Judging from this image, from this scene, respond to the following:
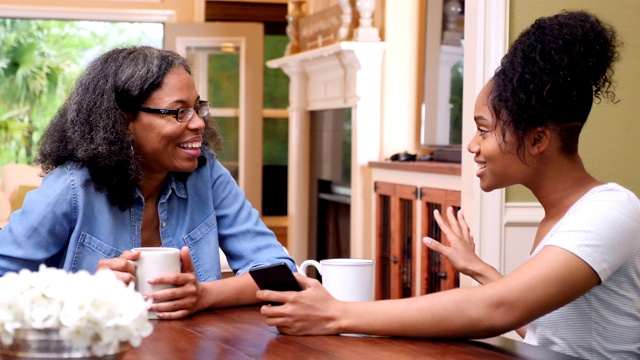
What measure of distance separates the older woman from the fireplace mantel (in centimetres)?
361

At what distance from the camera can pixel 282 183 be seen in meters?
9.12

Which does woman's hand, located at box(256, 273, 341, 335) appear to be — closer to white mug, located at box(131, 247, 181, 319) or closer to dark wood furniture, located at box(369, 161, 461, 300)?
white mug, located at box(131, 247, 181, 319)

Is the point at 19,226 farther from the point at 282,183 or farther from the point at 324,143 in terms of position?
the point at 282,183

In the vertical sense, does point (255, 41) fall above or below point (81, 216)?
above

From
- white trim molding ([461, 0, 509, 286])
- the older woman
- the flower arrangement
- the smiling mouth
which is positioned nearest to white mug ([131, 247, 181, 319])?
the older woman

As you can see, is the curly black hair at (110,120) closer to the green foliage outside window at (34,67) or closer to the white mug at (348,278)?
the white mug at (348,278)

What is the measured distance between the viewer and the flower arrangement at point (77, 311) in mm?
1010

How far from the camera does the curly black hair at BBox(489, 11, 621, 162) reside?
1461mm

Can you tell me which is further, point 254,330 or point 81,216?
point 81,216

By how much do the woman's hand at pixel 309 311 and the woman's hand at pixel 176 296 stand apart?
0.24 meters

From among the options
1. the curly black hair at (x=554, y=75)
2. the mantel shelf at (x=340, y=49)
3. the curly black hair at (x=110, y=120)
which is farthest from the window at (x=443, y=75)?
the curly black hair at (x=554, y=75)

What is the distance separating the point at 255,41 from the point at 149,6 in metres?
0.97

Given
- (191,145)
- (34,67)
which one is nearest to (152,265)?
(191,145)

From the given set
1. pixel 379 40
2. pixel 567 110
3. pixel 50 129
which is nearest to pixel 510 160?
pixel 567 110
